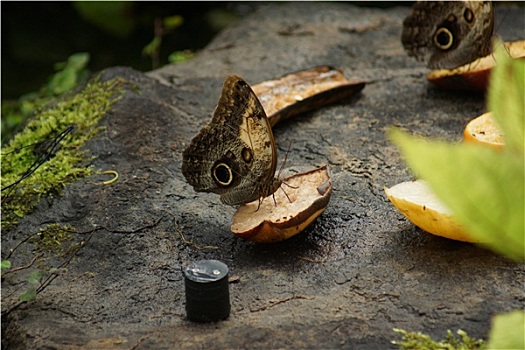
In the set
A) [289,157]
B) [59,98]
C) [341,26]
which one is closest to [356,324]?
[289,157]

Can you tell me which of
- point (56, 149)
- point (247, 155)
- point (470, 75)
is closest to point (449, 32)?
point (470, 75)

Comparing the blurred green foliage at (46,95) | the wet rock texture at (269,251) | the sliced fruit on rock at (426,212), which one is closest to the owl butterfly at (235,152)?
the wet rock texture at (269,251)

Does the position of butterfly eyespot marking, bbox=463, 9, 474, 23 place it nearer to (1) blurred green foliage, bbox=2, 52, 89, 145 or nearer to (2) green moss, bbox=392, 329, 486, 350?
(2) green moss, bbox=392, 329, 486, 350

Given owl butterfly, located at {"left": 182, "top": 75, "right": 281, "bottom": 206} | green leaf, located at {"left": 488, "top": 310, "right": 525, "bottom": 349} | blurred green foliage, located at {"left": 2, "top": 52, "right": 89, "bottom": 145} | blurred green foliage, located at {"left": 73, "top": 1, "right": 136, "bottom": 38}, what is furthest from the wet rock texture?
blurred green foliage, located at {"left": 73, "top": 1, "right": 136, "bottom": 38}

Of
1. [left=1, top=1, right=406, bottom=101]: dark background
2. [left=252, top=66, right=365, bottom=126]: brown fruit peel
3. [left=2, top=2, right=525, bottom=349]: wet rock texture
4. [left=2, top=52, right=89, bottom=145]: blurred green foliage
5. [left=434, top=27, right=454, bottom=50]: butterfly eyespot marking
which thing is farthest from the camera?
[left=1, top=1, right=406, bottom=101]: dark background

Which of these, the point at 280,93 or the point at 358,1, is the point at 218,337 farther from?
the point at 358,1

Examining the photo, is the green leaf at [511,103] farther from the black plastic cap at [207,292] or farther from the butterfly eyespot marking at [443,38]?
the butterfly eyespot marking at [443,38]

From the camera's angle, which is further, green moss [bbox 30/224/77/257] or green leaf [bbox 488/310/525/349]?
green moss [bbox 30/224/77/257]
